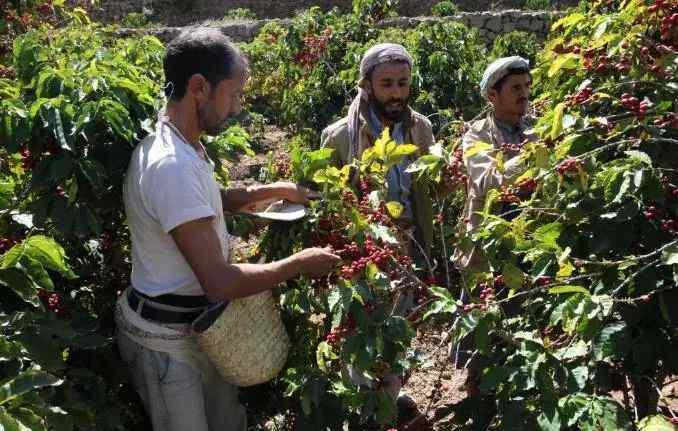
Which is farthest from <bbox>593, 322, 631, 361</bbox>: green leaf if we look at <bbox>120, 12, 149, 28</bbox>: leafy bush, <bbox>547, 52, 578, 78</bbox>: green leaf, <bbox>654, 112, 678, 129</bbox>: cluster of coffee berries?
<bbox>120, 12, 149, 28</bbox>: leafy bush

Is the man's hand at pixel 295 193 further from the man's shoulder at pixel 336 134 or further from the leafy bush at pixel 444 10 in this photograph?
the leafy bush at pixel 444 10

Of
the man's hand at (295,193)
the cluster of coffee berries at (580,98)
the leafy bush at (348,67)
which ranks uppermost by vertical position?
the cluster of coffee berries at (580,98)

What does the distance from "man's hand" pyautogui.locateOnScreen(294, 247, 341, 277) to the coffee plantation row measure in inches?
2.2

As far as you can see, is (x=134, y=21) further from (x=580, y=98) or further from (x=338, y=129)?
(x=580, y=98)

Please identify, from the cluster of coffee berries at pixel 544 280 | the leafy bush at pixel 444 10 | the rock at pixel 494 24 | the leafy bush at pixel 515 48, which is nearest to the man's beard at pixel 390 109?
the cluster of coffee berries at pixel 544 280

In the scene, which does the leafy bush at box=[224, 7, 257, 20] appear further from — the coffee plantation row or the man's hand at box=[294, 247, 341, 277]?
the man's hand at box=[294, 247, 341, 277]

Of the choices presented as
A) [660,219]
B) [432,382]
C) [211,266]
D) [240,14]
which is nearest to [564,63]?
[660,219]

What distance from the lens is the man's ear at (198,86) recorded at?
7.02 ft

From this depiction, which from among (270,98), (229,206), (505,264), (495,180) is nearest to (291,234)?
(229,206)

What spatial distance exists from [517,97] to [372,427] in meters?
1.52

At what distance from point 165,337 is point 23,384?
0.54m

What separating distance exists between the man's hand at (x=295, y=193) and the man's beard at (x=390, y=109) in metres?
0.97

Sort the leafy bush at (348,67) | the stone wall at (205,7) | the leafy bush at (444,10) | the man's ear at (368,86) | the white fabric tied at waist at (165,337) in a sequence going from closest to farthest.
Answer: the white fabric tied at waist at (165,337) < the man's ear at (368,86) < the leafy bush at (348,67) < the leafy bush at (444,10) < the stone wall at (205,7)

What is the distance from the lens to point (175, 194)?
79.0 inches
